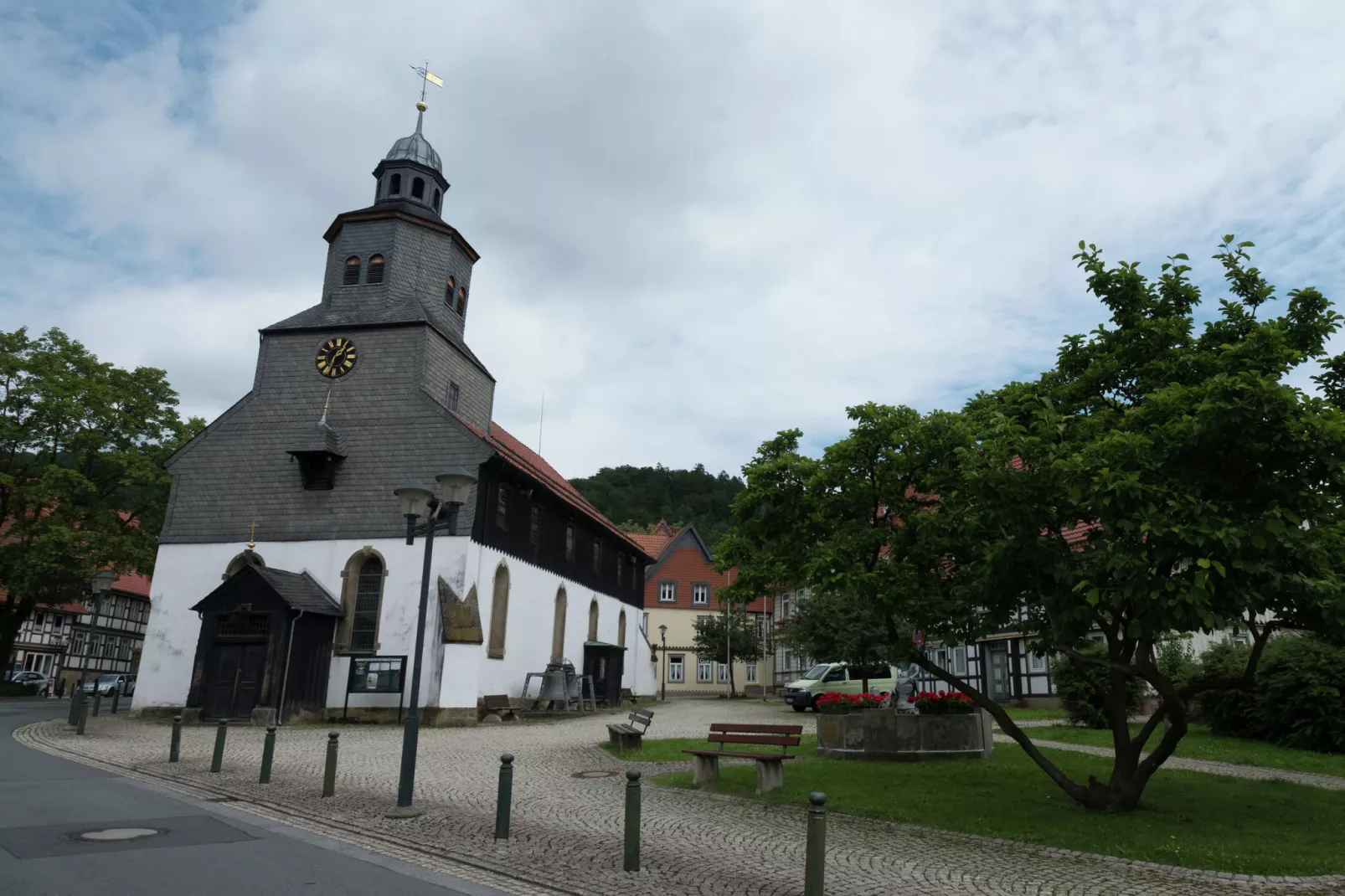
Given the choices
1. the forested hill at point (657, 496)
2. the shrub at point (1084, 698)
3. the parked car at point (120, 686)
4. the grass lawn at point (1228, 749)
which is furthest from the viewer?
the forested hill at point (657, 496)

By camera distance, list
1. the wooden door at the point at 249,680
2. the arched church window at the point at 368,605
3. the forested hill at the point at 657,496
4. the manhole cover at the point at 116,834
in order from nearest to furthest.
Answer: the manhole cover at the point at 116,834, the wooden door at the point at 249,680, the arched church window at the point at 368,605, the forested hill at the point at 657,496

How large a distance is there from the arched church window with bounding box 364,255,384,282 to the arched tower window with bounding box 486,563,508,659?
11.2m

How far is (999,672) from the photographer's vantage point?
119 feet

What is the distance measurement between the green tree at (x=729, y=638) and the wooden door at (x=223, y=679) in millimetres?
29992

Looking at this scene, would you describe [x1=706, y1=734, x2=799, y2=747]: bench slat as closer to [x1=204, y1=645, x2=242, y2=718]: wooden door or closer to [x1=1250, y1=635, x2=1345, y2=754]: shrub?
[x1=1250, y1=635, x2=1345, y2=754]: shrub

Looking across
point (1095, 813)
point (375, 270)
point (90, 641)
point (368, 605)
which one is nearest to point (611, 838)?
point (1095, 813)

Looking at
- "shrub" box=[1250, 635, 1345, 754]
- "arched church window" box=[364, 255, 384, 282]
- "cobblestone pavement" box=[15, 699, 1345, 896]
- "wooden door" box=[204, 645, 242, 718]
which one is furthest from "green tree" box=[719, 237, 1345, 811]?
"arched church window" box=[364, 255, 384, 282]

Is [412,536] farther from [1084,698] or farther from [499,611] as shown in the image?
[1084,698]

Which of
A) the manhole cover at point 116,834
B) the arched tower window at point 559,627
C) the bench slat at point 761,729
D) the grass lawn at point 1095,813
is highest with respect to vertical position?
the arched tower window at point 559,627

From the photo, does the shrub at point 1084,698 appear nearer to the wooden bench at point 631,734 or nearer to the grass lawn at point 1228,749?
the grass lawn at point 1228,749

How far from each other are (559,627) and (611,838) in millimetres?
23888

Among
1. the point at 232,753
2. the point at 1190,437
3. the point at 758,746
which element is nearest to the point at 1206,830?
the point at 1190,437

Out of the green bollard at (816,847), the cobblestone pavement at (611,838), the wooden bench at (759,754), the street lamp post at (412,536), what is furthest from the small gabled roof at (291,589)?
the green bollard at (816,847)

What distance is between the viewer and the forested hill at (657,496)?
91.6m
